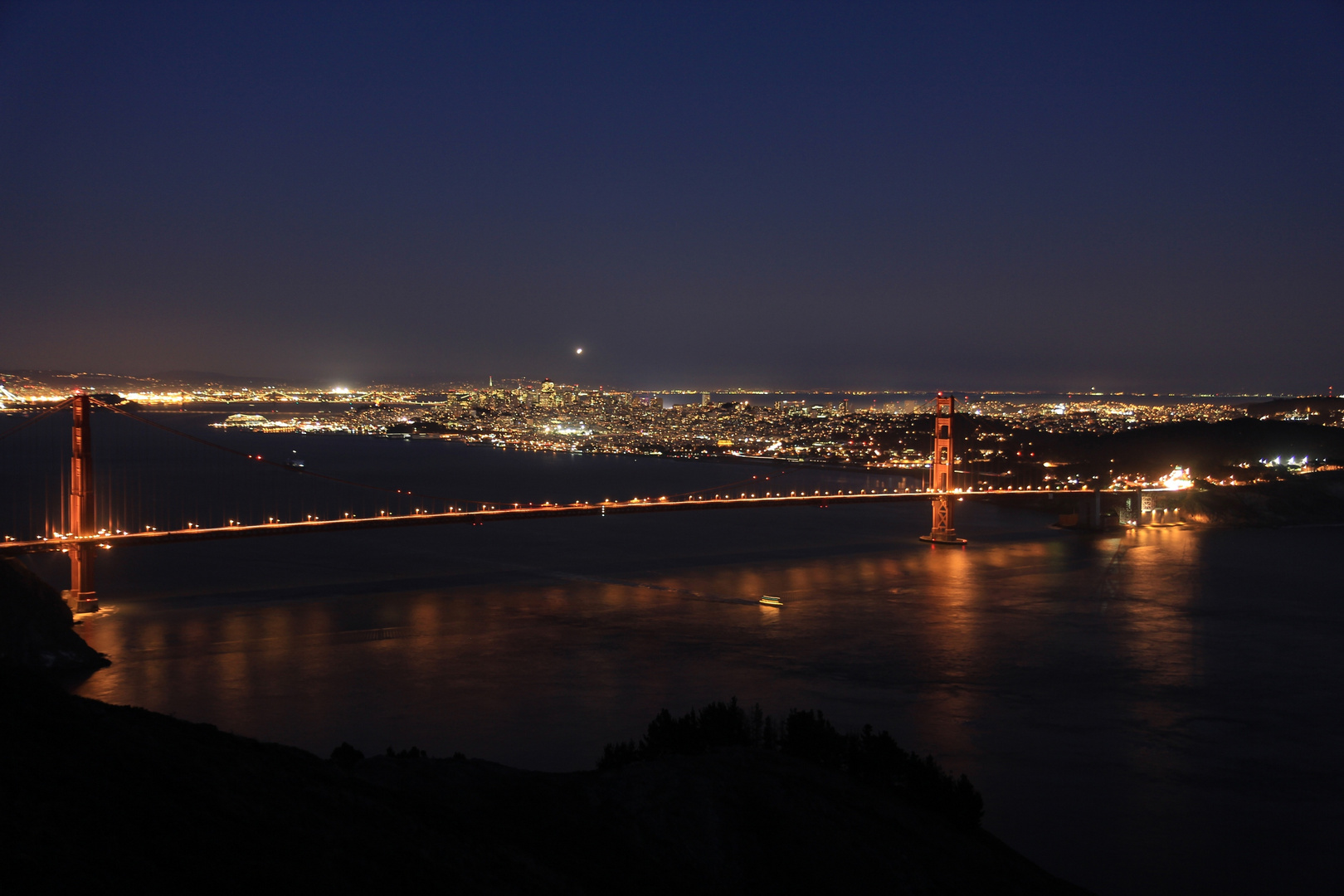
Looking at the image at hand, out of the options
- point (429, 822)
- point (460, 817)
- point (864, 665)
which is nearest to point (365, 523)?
point (864, 665)

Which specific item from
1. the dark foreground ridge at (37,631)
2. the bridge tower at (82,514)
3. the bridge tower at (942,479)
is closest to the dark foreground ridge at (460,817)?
the dark foreground ridge at (37,631)

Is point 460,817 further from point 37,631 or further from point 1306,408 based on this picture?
point 1306,408

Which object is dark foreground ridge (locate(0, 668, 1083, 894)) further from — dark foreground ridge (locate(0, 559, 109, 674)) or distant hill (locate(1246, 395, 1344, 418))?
distant hill (locate(1246, 395, 1344, 418))

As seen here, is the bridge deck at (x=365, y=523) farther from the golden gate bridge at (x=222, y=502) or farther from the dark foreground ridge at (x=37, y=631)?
the dark foreground ridge at (x=37, y=631)

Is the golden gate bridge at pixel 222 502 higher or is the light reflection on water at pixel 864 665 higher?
the golden gate bridge at pixel 222 502

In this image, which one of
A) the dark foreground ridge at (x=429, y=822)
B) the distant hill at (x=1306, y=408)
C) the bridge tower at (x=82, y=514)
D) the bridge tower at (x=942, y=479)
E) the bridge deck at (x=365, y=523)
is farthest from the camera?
the distant hill at (x=1306, y=408)

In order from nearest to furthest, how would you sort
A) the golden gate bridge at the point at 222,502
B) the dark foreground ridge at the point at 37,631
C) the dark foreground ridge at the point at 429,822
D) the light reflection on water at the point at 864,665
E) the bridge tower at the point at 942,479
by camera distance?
the dark foreground ridge at the point at 429,822 < the light reflection on water at the point at 864,665 < the dark foreground ridge at the point at 37,631 < the golden gate bridge at the point at 222,502 < the bridge tower at the point at 942,479

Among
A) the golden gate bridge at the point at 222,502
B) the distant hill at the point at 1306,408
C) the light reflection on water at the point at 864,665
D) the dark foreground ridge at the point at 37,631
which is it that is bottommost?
the light reflection on water at the point at 864,665
